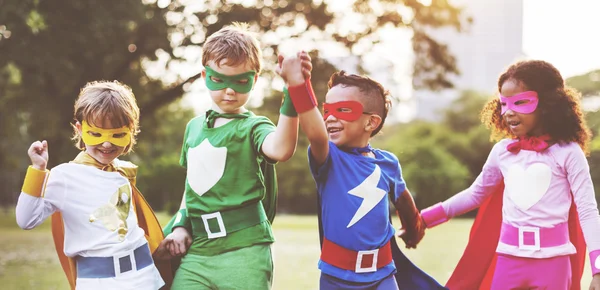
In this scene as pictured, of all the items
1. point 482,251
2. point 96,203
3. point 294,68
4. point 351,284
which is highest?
point 294,68

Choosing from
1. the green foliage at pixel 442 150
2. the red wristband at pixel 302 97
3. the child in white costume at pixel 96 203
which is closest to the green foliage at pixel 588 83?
the green foliage at pixel 442 150

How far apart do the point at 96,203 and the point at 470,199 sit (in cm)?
244

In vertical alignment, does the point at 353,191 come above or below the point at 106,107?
below

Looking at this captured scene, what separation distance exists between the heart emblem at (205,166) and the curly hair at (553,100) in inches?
78.2

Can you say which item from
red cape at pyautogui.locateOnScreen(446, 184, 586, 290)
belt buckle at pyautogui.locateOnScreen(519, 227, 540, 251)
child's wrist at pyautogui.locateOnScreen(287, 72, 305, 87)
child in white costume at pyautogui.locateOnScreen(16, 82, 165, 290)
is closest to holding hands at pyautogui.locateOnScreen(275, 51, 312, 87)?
child's wrist at pyautogui.locateOnScreen(287, 72, 305, 87)

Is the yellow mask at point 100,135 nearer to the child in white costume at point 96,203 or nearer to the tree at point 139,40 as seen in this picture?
the child in white costume at point 96,203

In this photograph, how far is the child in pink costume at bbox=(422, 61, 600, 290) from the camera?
4109 mm

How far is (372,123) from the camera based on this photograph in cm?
395

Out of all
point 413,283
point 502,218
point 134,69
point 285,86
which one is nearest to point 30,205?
point 285,86

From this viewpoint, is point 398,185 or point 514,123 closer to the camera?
point 398,185

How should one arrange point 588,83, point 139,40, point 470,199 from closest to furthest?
point 470,199
point 139,40
point 588,83

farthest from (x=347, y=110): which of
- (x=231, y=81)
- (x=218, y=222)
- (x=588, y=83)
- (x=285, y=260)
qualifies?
(x=588, y=83)

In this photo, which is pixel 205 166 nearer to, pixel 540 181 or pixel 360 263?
pixel 360 263

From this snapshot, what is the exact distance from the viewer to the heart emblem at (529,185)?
13.7 ft
